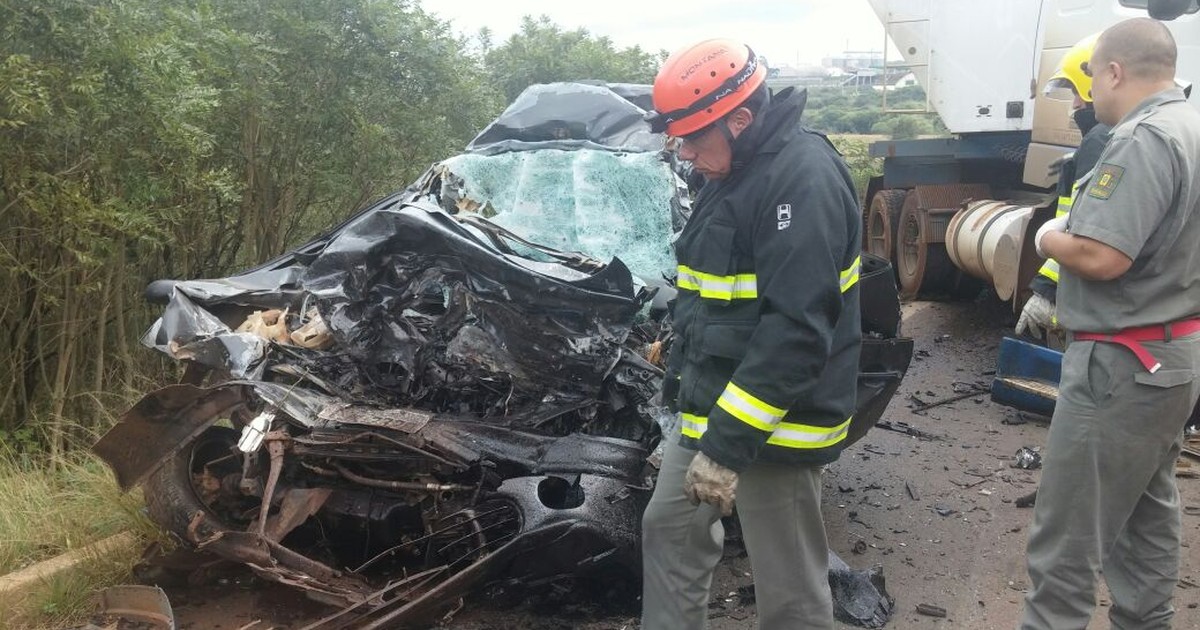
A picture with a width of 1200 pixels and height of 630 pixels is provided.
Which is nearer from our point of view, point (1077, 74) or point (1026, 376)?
point (1077, 74)

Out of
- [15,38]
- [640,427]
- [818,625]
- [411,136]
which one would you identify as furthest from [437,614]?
[411,136]

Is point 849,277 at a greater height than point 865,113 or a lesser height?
greater

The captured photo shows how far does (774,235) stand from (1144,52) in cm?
126

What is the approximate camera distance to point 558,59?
1502 cm

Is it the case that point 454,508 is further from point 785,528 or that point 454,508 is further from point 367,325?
point 785,528

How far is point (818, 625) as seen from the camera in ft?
8.16

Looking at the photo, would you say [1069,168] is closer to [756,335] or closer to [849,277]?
[849,277]

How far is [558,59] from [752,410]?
1347 cm

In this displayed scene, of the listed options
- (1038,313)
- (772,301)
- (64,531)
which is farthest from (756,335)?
(64,531)

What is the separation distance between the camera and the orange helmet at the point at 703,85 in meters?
2.41

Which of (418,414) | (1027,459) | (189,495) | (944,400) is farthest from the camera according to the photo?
(944,400)

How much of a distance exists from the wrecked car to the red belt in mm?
1421

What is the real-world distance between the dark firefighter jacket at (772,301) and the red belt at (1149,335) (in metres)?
0.74

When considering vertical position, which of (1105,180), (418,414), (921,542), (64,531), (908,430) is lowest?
(908,430)
